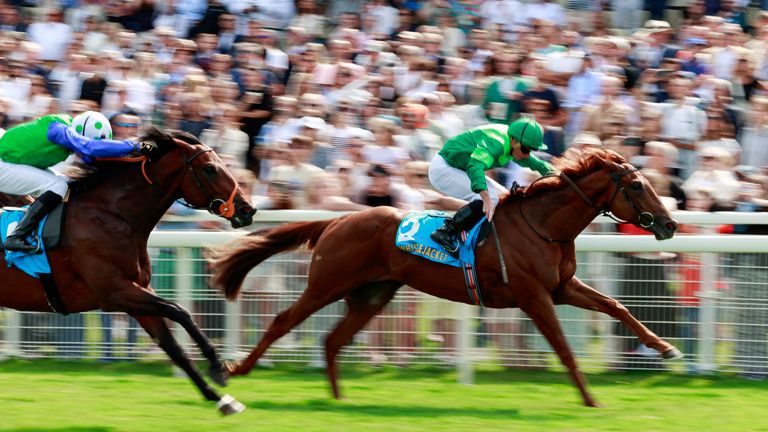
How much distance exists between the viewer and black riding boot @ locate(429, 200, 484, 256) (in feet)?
22.3

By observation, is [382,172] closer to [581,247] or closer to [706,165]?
[581,247]

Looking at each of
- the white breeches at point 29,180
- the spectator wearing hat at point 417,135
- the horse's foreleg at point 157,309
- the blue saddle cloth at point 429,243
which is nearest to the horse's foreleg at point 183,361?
the horse's foreleg at point 157,309

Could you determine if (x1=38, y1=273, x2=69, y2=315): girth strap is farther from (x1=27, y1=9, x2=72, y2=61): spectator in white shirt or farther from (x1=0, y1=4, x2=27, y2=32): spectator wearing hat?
(x1=0, y1=4, x2=27, y2=32): spectator wearing hat

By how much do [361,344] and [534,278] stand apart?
56.5 inches

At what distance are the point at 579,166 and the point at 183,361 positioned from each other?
8.25 ft

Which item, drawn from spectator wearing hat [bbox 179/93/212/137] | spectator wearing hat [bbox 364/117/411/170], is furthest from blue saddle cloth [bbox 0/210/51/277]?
spectator wearing hat [bbox 179/93/212/137]

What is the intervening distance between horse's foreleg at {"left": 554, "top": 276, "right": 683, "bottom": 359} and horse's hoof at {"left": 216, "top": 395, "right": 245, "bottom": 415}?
196 cm

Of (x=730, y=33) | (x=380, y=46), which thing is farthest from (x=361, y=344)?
(x=730, y=33)

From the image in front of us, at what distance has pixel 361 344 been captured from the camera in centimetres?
755

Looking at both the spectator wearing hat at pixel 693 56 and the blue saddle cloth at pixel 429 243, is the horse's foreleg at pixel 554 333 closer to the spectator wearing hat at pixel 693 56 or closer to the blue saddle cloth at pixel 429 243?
the blue saddle cloth at pixel 429 243

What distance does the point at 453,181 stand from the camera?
23.1 feet

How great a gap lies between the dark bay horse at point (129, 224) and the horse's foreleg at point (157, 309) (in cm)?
1

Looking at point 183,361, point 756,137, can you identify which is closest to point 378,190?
point 183,361

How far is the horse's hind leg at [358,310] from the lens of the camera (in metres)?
6.93
